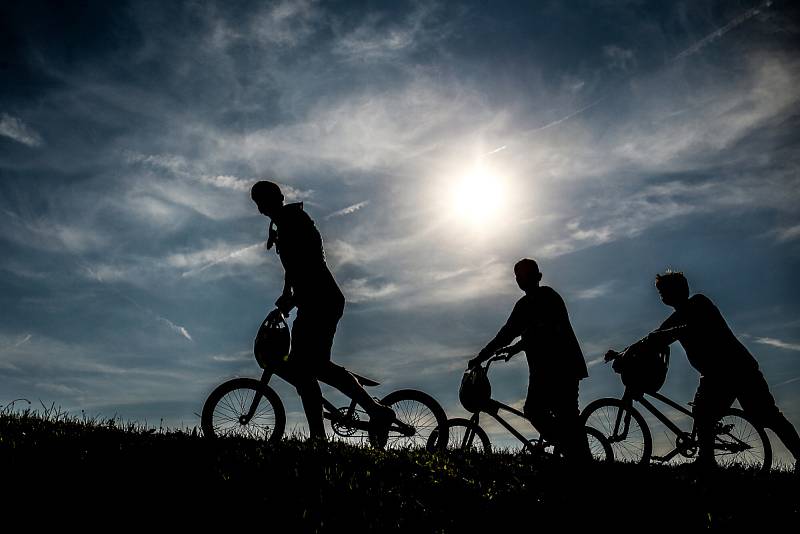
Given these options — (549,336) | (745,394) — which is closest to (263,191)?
(549,336)

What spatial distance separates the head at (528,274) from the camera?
28.2ft

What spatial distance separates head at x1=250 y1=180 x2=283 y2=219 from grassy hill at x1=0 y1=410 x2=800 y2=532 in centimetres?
278

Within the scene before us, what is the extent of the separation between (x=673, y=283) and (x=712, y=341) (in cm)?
93

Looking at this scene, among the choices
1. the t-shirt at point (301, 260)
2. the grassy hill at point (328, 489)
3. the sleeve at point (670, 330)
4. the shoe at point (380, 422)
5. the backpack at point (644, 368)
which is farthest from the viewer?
the backpack at point (644, 368)

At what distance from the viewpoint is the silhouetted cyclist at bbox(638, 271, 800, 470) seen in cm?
859

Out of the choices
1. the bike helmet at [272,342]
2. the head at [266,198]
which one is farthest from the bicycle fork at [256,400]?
the head at [266,198]

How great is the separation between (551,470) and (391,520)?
3.32 metres

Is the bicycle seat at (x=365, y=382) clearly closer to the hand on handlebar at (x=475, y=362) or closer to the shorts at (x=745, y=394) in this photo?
the hand on handlebar at (x=475, y=362)

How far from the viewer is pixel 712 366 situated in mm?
8688

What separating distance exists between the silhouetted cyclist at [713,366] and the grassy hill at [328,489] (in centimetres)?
120

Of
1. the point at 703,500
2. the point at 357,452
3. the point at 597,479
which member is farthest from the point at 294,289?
the point at 703,500

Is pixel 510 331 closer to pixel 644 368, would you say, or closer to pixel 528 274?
pixel 528 274

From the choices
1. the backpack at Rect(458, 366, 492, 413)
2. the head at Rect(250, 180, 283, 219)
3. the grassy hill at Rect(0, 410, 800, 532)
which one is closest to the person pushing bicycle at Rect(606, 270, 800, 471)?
the grassy hill at Rect(0, 410, 800, 532)

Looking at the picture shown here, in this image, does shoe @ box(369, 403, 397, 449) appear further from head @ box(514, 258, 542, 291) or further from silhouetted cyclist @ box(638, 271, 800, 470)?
silhouetted cyclist @ box(638, 271, 800, 470)
